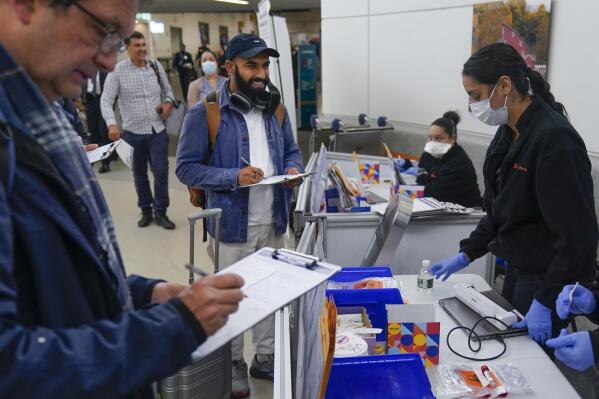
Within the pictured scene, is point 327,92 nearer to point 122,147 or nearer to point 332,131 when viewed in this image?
point 332,131

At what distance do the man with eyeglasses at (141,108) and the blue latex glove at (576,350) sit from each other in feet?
12.2

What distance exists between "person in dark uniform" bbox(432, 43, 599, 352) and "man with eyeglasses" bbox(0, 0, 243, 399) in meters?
1.24

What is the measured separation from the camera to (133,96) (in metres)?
4.49

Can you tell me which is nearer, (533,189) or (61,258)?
(61,258)

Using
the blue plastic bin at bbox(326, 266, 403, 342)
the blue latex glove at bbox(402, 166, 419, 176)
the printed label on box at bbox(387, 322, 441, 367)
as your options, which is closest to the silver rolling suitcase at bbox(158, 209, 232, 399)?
the blue plastic bin at bbox(326, 266, 403, 342)

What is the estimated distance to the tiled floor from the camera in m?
3.88

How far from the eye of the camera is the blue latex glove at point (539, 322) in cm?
164

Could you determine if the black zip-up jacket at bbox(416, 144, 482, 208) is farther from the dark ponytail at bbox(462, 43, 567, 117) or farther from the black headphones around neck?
the dark ponytail at bbox(462, 43, 567, 117)

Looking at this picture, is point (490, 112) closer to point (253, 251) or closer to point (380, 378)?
point (380, 378)

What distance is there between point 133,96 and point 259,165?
8.24 ft

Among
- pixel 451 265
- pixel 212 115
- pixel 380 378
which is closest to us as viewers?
pixel 380 378

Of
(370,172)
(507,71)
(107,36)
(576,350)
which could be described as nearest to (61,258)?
(107,36)

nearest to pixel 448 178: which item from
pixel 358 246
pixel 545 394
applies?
pixel 358 246

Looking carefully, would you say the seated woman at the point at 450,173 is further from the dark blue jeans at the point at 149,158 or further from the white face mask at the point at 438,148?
the dark blue jeans at the point at 149,158
